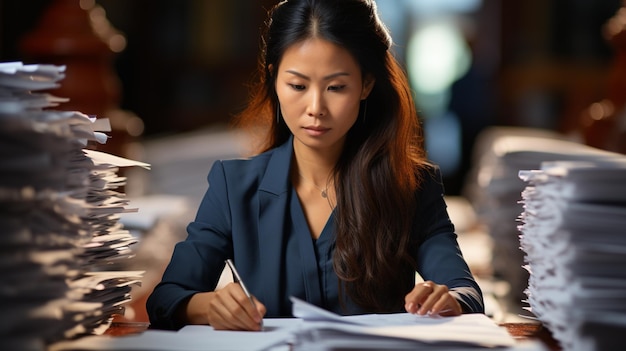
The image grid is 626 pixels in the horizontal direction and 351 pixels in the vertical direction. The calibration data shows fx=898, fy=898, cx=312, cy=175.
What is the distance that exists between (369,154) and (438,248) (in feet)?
0.75

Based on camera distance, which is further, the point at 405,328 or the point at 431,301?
the point at 431,301

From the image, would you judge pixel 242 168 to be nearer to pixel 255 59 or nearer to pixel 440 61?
pixel 255 59

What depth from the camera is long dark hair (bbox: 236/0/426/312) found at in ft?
5.41

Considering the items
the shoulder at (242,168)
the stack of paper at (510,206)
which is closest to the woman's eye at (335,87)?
the shoulder at (242,168)

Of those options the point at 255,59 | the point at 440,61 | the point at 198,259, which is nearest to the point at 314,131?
the point at 198,259

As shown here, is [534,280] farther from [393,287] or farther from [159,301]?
[159,301]

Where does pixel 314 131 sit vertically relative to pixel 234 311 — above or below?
above

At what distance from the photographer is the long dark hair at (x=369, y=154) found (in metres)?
1.65

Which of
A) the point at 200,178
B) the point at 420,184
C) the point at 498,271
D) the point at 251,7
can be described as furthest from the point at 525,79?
the point at 420,184

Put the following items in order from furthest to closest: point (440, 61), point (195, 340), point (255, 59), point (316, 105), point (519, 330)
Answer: point (440, 61)
point (255, 59)
point (316, 105)
point (519, 330)
point (195, 340)

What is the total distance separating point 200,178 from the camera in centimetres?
387

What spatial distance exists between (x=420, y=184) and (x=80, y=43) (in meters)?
1.12

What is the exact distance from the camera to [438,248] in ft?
5.44

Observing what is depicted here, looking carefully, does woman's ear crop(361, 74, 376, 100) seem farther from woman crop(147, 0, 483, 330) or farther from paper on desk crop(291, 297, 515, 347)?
paper on desk crop(291, 297, 515, 347)
